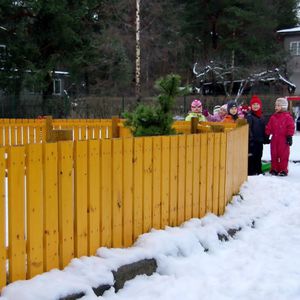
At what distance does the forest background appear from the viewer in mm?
24844

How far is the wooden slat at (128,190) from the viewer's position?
470 centimetres

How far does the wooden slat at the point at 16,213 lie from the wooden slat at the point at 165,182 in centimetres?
185

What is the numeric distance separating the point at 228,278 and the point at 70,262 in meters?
1.41

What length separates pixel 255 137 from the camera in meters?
10.9

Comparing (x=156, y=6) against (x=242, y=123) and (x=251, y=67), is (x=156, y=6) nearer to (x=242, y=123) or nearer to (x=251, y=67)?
(x=251, y=67)

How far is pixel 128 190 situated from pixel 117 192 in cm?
18

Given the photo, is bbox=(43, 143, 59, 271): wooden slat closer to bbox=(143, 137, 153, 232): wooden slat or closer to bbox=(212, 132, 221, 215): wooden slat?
bbox=(143, 137, 153, 232): wooden slat

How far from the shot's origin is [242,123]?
8695 mm

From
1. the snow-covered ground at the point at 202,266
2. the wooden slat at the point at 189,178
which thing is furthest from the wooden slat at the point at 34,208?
the wooden slat at the point at 189,178

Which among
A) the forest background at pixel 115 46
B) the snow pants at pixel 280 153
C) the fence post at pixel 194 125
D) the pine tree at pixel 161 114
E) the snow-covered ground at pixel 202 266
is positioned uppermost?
the forest background at pixel 115 46

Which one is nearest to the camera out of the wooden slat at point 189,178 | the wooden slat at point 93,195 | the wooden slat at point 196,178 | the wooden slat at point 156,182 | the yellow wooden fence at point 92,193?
the yellow wooden fence at point 92,193

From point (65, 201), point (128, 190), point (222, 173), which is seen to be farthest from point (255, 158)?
point (65, 201)

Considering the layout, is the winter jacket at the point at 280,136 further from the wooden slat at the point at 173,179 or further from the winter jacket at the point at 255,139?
the wooden slat at the point at 173,179

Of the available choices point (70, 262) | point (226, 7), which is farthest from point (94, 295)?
point (226, 7)
